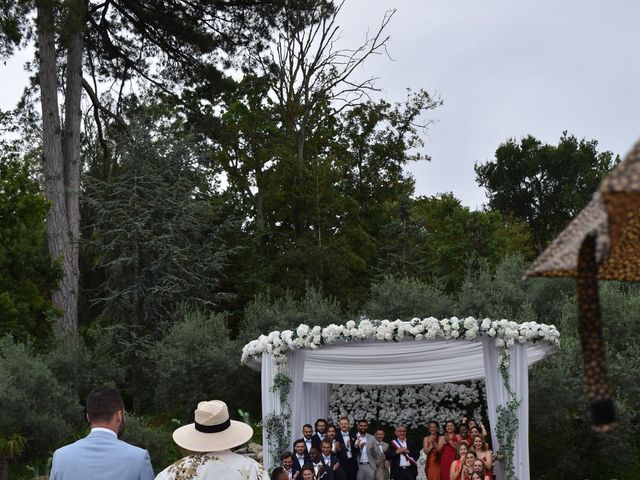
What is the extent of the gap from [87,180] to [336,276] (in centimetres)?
776

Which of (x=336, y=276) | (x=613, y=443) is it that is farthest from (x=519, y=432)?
(x=336, y=276)

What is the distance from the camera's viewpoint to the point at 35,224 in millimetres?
23297

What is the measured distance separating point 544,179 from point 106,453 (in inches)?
1780

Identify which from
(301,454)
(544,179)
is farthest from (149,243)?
(544,179)

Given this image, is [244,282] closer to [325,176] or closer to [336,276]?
[336,276]

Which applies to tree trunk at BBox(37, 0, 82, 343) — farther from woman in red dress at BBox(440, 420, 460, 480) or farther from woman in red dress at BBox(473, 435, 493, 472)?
woman in red dress at BBox(473, 435, 493, 472)

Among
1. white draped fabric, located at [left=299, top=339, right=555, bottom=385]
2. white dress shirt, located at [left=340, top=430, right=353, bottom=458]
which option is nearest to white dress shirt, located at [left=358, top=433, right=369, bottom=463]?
white dress shirt, located at [left=340, top=430, right=353, bottom=458]

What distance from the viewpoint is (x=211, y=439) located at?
177 inches

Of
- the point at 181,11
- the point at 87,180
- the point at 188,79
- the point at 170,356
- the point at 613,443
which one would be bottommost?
the point at 613,443

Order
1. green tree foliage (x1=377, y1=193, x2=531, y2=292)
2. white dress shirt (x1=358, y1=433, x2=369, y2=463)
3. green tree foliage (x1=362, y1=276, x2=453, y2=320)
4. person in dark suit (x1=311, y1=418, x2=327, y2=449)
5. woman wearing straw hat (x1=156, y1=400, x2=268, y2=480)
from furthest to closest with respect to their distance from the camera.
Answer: green tree foliage (x1=377, y1=193, x2=531, y2=292) < green tree foliage (x1=362, y1=276, x2=453, y2=320) < white dress shirt (x1=358, y1=433, x2=369, y2=463) < person in dark suit (x1=311, y1=418, x2=327, y2=449) < woman wearing straw hat (x1=156, y1=400, x2=268, y2=480)

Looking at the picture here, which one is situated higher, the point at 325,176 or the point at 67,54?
the point at 67,54

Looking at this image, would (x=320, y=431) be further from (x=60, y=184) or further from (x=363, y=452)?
(x=60, y=184)

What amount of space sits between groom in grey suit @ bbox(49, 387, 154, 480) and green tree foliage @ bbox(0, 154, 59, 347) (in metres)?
18.5

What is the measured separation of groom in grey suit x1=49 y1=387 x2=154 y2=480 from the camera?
3.89 m
